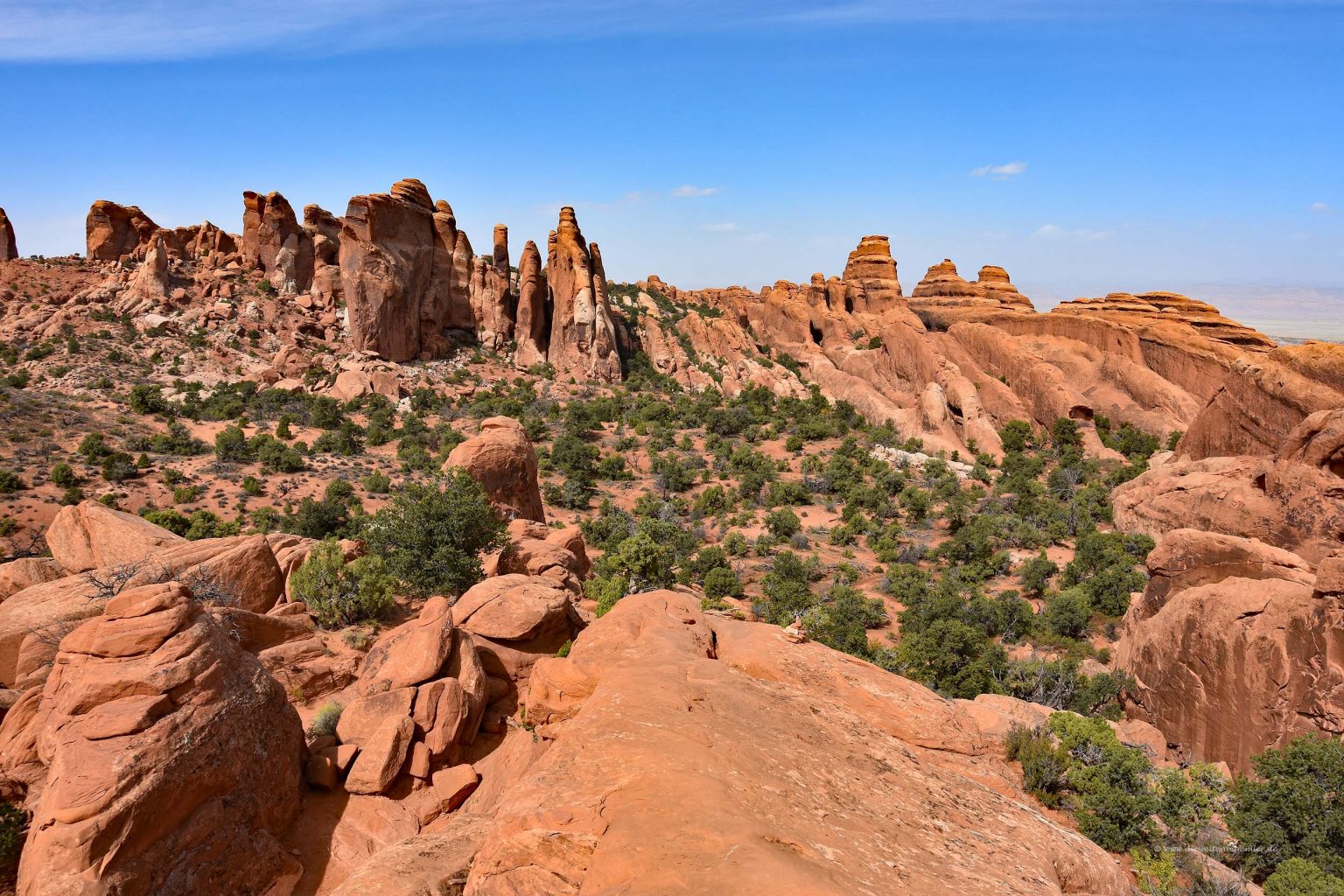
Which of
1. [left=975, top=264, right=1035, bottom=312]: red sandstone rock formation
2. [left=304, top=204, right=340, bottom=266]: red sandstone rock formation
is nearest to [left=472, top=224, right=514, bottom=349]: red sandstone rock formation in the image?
[left=304, top=204, right=340, bottom=266]: red sandstone rock formation

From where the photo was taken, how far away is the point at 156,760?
6980 mm

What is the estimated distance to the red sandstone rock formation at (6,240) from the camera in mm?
49800

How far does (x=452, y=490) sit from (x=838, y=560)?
16139 millimetres

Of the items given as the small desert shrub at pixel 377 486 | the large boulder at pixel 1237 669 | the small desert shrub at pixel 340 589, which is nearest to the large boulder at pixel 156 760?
the small desert shrub at pixel 340 589

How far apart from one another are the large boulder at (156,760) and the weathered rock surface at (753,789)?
3.55m

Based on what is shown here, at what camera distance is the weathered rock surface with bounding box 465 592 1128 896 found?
4.93 meters

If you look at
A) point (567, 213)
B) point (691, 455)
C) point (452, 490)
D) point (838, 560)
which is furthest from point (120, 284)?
point (838, 560)

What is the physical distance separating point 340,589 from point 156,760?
22.6 ft

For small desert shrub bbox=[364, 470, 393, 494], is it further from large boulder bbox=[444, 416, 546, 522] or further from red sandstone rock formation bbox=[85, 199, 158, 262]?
red sandstone rock formation bbox=[85, 199, 158, 262]

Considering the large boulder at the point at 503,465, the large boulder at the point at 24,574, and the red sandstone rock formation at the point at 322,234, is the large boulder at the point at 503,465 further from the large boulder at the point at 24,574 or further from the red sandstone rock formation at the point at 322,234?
the red sandstone rock formation at the point at 322,234

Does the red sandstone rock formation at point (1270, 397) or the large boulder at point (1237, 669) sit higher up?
the red sandstone rock formation at point (1270, 397)

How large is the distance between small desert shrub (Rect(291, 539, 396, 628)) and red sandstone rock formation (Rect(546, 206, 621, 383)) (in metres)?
39.9

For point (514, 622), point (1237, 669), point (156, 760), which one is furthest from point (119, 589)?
point (1237, 669)

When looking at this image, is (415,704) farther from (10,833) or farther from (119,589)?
(119,589)
